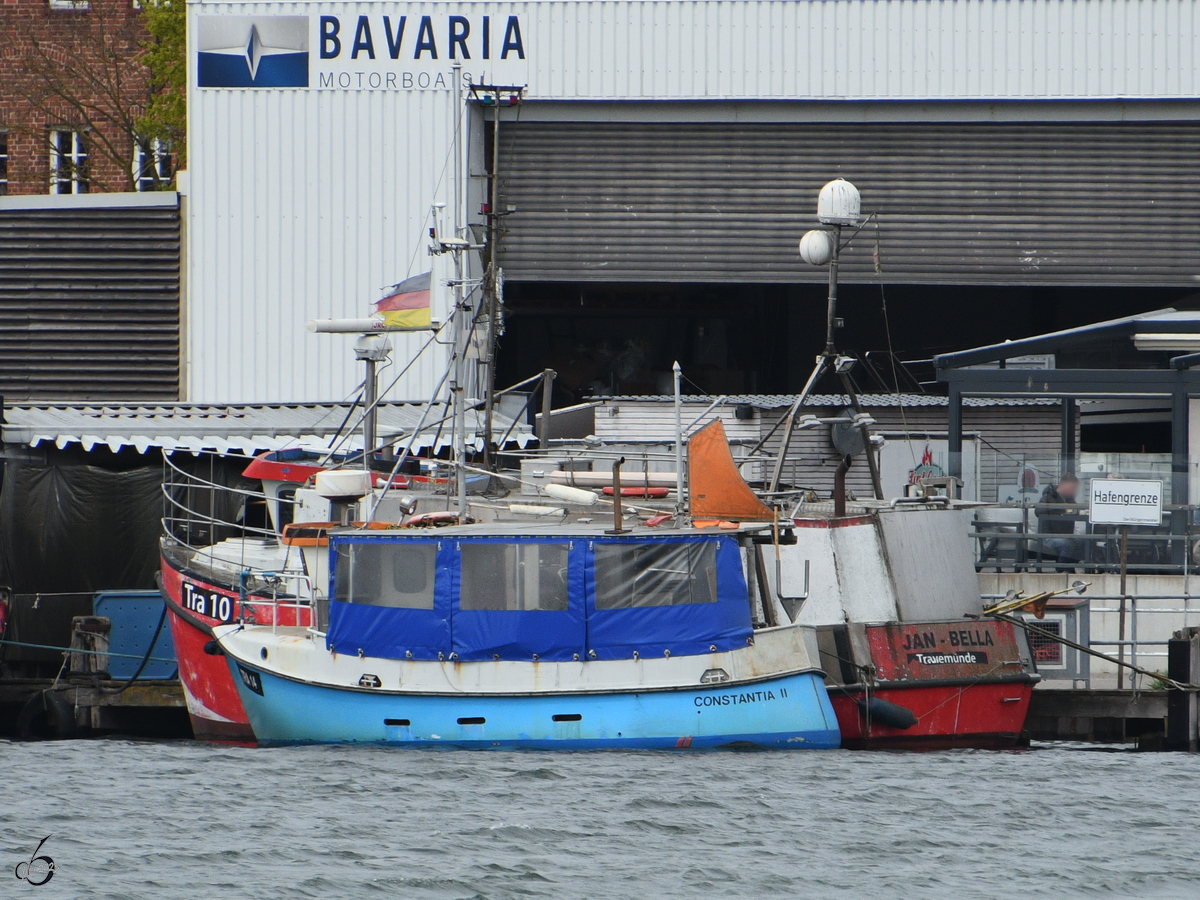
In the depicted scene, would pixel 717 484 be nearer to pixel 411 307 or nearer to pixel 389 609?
pixel 389 609

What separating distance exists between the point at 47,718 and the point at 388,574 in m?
5.64

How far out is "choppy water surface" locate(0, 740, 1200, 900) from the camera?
13.0m

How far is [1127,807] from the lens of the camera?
1559 cm

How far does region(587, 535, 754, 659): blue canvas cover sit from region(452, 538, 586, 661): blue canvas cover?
0.21 metres

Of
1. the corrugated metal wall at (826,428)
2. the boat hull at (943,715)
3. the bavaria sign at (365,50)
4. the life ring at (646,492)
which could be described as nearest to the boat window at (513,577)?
the life ring at (646,492)

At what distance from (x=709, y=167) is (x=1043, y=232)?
5.62 meters

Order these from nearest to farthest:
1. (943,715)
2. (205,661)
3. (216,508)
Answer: (943,715)
(205,661)
(216,508)

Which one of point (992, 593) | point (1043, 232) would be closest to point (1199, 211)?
point (1043, 232)

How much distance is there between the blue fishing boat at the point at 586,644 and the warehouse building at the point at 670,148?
10937 millimetres

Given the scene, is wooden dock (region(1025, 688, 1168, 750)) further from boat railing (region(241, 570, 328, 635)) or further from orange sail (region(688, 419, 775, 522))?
boat railing (region(241, 570, 328, 635))

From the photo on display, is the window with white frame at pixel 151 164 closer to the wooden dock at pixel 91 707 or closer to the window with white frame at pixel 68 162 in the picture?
the window with white frame at pixel 68 162

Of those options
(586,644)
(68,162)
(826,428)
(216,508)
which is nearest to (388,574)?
(586,644)

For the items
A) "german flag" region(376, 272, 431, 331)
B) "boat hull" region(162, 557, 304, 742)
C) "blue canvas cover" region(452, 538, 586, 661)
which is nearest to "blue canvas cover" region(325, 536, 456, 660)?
"blue canvas cover" region(452, 538, 586, 661)

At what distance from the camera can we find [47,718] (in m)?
21.2
